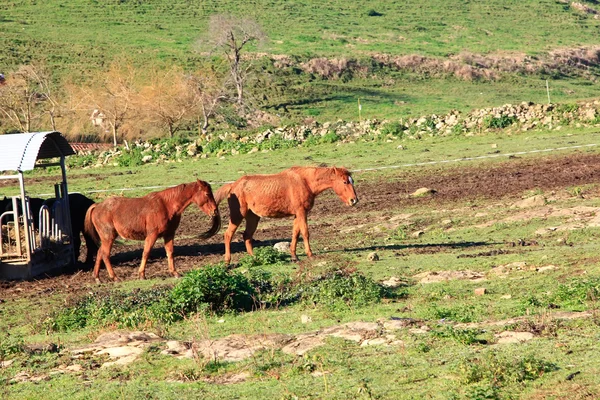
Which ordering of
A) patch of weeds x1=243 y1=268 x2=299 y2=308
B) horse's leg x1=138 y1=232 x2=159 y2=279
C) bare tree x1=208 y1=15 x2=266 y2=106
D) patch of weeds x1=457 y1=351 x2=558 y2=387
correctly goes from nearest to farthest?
patch of weeds x1=457 y1=351 x2=558 y2=387, patch of weeds x1=243 y1=268 x2=299 y2=308, horse's leg x1=138 y1=232 x2=159 y2=279, bare tree x1=208 y1=15 x2=266 y2=106

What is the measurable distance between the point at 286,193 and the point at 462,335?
25.9ft

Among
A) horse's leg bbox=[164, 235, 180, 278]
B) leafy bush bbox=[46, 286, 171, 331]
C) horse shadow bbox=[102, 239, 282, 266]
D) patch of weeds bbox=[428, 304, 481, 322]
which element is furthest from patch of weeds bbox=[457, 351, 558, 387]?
horse shadow bbox=[102, 239, 282, 266]

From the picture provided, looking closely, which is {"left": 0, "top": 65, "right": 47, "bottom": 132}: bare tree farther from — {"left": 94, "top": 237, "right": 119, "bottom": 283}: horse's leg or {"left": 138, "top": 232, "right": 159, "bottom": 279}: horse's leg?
{"left": 138, "top": 232, "right": 159, "bottom": 279}: horse's leg

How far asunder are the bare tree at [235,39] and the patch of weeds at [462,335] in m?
43.5

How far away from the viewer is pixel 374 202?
24047mm

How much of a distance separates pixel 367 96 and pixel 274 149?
23.7 meters

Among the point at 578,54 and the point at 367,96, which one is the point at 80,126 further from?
the point at 578,54

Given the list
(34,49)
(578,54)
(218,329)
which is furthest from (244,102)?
(218,329)

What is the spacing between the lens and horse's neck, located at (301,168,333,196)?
17203 mm

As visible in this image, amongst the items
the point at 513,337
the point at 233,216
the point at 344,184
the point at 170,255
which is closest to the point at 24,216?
the point at 170,255

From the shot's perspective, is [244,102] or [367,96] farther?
[367,96]

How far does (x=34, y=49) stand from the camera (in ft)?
215

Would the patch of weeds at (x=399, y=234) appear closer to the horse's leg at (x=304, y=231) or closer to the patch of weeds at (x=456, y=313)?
the horse's leg at (x=304, y=231)

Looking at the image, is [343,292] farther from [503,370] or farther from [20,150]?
[20,150]
